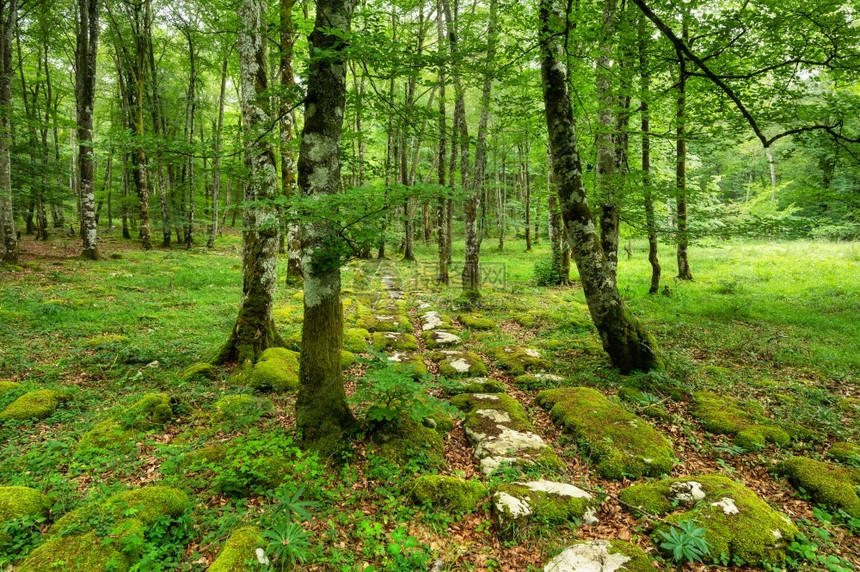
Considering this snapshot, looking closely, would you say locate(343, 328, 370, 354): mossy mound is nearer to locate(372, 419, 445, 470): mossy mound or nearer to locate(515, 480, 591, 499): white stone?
locate(372, 419, 445, 470): mossy mound

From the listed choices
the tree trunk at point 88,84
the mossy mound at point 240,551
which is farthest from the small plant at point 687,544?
the tree trunk at point 88,84

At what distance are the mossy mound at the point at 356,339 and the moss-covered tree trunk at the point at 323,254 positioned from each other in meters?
3.08

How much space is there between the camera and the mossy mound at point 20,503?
2.72 metres

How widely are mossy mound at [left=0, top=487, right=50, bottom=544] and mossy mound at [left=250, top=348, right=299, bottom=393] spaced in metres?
2.47

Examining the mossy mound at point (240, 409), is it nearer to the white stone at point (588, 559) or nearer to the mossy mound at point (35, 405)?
the mossy mound at point (35, 405)

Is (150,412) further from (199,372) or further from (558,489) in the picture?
(558,489)

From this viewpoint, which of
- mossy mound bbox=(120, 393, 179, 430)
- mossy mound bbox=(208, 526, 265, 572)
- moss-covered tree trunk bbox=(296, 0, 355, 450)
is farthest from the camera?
mossy mound bbox=(120, 393, 179, 430)

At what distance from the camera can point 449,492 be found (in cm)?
342

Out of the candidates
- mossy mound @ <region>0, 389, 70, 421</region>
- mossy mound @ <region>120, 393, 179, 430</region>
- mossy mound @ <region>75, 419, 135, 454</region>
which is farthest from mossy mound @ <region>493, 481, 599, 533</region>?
mossy mound @ <region>0, 389, 70, 421</region>

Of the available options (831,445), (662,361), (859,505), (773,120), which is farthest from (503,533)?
(773,120)

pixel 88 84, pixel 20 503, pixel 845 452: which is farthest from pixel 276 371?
pixel 88 84

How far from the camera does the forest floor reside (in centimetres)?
293

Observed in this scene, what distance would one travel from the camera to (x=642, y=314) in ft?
31.2

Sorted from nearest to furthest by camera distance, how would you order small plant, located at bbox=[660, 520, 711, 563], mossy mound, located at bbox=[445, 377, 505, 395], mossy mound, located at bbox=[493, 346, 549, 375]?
small plant, located at bbox=[660, 520, 711, 563] < mossy mound, located at bbox=[445, 377, 505, 395] < mossy mound, located at bbox=[493, 346, 549, 375]
